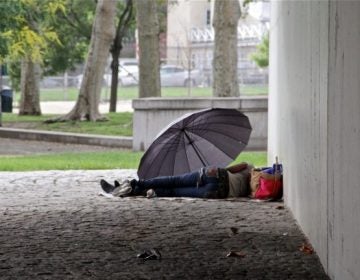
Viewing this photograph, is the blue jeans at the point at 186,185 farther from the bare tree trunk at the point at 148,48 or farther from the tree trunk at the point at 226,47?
the bare tree trunk at the point at 148,48

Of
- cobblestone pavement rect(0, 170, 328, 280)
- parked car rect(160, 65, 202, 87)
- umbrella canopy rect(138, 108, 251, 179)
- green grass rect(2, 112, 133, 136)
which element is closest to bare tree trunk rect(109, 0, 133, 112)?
green grass rect(2, 112, 133, 136)

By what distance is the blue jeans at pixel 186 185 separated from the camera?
10.7 m

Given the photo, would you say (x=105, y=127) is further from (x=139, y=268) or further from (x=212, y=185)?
(x=139, y=268)

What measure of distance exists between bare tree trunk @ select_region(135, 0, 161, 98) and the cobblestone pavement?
1305cm

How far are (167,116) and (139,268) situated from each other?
1245 centimetres

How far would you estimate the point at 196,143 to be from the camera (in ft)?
38.3

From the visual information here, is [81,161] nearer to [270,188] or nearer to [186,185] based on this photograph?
[186,185]

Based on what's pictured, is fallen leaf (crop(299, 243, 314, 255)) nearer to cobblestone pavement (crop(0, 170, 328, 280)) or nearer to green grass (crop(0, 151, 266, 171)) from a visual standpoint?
cobblestone pavement (crop(0, 170, 328, 280))

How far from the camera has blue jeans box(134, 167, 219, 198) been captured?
35.2 feet

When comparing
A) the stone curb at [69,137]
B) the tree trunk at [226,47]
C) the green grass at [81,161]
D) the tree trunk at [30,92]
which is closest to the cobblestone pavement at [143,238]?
the green grass at [81,161]

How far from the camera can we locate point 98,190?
12.0 meters

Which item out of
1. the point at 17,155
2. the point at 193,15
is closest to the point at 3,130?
the point at 17,155

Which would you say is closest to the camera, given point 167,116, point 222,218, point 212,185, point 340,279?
point 340,279

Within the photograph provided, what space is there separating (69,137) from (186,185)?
1205cm
